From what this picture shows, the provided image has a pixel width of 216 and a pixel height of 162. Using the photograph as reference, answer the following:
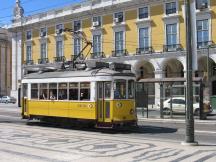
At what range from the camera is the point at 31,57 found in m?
73.0

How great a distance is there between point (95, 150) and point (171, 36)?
4069 cm

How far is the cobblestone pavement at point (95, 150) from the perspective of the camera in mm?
13078

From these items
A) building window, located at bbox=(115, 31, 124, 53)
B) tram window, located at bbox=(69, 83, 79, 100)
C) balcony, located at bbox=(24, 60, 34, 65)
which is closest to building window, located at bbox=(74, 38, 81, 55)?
building window, located at bbox=(115, 31, 124, 53)

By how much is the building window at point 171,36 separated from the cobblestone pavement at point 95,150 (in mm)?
37025

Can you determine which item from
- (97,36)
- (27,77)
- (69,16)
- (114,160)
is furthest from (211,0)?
(114,160)

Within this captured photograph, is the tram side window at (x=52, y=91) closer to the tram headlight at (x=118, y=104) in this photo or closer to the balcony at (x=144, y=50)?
the tram headlight at (x=118, y=104)

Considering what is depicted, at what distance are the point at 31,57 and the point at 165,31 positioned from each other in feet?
84.9

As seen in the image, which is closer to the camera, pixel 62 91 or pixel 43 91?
pixel 62 91

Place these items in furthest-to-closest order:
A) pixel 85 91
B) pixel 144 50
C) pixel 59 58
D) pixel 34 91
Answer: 1. pixel 59 58
2. pixel 144 50
3. pixel 34 91
4. pixel 85 91

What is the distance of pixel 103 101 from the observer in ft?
70.7

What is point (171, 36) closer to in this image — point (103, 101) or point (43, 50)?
point (43, 50)

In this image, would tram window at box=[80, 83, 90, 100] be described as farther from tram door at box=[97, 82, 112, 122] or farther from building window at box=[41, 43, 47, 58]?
building window at box=[41, 43, 47, 58]

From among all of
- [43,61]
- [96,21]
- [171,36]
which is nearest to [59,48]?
[43,61]

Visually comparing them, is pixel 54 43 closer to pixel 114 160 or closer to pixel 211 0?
pixel 211 0
